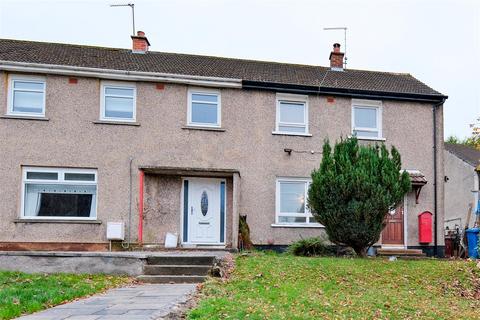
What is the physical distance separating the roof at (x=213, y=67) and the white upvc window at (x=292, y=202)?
3.08m

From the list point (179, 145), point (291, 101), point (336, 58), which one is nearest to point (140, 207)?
point (179, 145)

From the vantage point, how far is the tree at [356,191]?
11.6 m

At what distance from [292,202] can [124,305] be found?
9039 millimetres

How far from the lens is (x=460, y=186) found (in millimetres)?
23719

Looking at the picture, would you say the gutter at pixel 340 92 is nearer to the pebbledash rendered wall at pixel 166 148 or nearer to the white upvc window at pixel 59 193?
the pebbledash rendered wall at pixel 166 148

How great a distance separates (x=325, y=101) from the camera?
15508mm

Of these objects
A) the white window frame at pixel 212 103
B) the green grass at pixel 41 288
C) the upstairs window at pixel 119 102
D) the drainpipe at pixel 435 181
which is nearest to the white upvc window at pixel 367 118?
the drainpipe at pixel 435 181

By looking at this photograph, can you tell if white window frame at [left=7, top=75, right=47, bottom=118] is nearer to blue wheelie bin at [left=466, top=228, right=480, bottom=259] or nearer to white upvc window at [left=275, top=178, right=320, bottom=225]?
white upvc window at [left=275, top=178, right=320, bottom=225]

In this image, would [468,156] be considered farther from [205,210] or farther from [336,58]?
[205,210]

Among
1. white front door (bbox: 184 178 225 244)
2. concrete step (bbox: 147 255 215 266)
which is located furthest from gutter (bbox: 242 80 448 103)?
concrete step (bbox: 147 255 215 266)

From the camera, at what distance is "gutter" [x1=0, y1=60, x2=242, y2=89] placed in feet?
44.9

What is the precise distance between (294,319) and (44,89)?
11.0 m

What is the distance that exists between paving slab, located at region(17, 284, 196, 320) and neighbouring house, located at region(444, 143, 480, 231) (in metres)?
18.0

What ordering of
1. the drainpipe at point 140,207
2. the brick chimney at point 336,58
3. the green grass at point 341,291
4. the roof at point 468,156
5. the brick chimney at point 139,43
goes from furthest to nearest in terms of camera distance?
1. the roof at point 468,156
2. the brick chimney at point 336,58
3. the brick chimney at point 139,43
4. the drainpipe at point 140,207
5. the green grass at point 341,291
